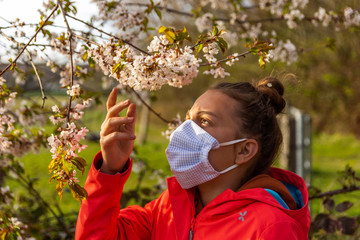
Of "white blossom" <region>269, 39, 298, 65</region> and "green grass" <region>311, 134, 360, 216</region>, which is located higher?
"white blossom" <region>269, 39, 298, 65</region>

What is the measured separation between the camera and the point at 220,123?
1.99m

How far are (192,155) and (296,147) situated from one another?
506 centimetres

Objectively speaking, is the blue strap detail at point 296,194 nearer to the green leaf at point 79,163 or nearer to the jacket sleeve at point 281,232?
the jacket sleeve at point 281,232

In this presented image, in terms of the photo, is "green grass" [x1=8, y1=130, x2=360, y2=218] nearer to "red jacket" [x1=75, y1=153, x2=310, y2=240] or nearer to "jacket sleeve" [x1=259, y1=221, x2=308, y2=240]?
"red jacket" [x1=75, y1=153, x2=310, y2=240]

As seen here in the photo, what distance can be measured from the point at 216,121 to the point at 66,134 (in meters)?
0.66

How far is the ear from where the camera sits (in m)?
2.00

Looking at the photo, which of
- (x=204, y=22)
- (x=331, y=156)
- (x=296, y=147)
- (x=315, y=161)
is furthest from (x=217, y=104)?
(x=331, y=156)

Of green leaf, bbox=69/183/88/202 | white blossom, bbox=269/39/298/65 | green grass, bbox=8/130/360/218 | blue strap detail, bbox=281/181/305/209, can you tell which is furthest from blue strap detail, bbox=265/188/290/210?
green grass, bbox=8/130/360/218

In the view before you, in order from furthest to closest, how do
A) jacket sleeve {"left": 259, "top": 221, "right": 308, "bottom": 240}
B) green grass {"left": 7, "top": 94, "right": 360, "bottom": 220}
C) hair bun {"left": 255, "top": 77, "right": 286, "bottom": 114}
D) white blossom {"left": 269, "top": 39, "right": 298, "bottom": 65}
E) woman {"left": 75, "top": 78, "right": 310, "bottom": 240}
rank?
green grass {"left": 7, "top": 94, "right": 360, "bottom": 220}, white blossom {"left": 269, "top": 39, "right": 298, "bottom": 65}, hair bun {"left": 255, "top": 77, "right": 286, "bottom": 114}, woman {"left": 75, "top": 78, "right": 310, "bottom": 240}, jacket sleeve {"left": 259, "top": 221, "right": 308, "bottom": 240}

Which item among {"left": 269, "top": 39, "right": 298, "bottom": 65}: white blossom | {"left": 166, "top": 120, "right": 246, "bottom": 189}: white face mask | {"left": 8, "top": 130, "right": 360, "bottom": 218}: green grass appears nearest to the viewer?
{"left": 166, "top": 120, "right": 246, "bottom": 189}: white face mask

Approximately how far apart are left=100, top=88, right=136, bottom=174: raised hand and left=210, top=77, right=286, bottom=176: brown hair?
0.52 metres

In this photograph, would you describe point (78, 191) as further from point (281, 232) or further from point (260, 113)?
point (260, 113)

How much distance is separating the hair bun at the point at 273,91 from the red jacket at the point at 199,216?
15.1 inches

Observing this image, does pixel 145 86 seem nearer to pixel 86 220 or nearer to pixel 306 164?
pixel 86 220
